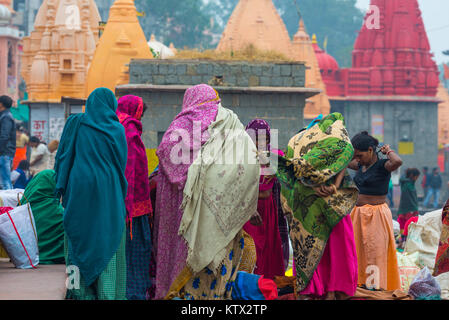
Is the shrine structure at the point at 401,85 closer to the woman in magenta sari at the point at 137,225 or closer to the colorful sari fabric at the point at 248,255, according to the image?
the colorful sari fabric at the point at 248,255

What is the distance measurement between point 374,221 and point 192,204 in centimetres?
193

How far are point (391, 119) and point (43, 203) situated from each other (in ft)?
73.6

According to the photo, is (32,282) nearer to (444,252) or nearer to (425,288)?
(425,288)

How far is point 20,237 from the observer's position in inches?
237

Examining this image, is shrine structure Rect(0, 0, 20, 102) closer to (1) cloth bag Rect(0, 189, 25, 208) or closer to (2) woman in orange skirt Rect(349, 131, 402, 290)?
(1) cloth bag Rect(0, 189, 25, 208)

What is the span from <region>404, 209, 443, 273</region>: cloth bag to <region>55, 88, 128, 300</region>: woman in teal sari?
3.82 metres

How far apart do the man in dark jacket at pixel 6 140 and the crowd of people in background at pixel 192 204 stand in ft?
15.2

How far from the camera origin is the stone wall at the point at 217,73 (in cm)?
1219

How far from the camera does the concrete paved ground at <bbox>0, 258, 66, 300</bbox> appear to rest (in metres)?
4.93

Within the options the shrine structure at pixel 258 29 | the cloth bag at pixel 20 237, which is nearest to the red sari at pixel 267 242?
the cloth bag at pixel 20 237

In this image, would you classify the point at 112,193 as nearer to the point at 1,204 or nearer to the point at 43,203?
the point at 43,203

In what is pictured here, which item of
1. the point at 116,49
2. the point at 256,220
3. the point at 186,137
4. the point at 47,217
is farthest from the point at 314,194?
the point at 116,49

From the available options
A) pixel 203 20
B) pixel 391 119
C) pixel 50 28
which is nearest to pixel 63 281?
pixel 50 28

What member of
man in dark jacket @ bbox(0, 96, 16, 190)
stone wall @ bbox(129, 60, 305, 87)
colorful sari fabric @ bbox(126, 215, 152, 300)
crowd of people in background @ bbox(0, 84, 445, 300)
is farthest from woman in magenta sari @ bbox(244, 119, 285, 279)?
stone wall @ bbox(129, 60, 305, 87)
